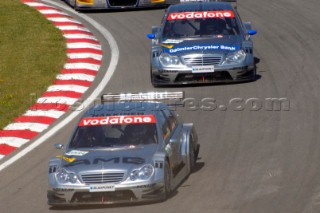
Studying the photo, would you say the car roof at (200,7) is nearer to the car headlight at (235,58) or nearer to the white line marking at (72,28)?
the car headlight at (235,58)

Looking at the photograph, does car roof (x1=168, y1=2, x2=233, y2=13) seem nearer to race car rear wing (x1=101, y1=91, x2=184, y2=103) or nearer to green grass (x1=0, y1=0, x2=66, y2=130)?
green grass (x1=0, y1=0, x2=66, y2=130)

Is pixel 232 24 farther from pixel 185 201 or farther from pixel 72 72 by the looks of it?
pixel 185 201

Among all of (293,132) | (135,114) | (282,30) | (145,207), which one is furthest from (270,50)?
(145,207)

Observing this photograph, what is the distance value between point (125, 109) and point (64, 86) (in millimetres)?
6354

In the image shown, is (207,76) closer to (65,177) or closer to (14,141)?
(14,141)

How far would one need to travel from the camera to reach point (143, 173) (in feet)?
42.2

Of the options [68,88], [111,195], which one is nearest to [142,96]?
[111,195]

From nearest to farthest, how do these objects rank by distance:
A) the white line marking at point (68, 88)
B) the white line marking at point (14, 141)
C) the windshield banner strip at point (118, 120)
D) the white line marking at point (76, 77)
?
1. the windshield banner strip at point (118, 120)
2. the white line marking at point (14, 141)
3. the white line marking at point (68, 88)
4. the white line marking at point (76, 77)

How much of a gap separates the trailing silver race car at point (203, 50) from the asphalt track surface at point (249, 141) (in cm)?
29

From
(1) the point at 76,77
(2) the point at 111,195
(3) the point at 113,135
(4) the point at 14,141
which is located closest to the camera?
(2) the point at 111,195

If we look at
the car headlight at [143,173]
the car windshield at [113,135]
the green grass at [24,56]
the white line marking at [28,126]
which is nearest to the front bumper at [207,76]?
the green grass at [24,56]

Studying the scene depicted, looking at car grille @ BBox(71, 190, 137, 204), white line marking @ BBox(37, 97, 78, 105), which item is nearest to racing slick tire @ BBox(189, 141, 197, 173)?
car grille @ BBox(71, 190, 137, 204)

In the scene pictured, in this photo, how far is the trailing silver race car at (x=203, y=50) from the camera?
19.9 metres

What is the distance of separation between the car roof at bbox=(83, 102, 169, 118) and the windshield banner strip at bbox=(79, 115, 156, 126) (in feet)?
0.48
